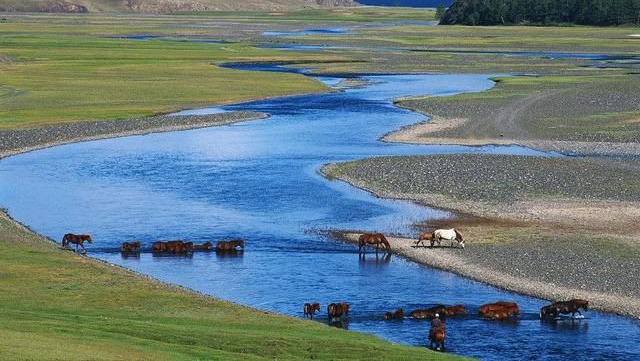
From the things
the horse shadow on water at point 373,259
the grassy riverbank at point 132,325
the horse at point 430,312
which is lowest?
the horse shadow on water at point 373,259

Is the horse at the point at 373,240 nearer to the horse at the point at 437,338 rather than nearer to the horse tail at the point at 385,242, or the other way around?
the horse tail at the point at 385,242

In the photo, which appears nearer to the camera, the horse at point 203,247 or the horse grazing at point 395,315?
the horse grazing at point 395,315

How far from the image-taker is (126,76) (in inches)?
4200

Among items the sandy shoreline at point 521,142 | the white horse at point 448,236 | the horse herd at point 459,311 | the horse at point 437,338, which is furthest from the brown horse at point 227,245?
the sandy shoreline at point 521,142

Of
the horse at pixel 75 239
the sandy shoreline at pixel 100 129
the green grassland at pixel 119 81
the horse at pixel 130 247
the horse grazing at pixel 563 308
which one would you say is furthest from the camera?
the green grassland at pixel 119 81

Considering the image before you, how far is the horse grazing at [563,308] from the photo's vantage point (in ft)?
94.0

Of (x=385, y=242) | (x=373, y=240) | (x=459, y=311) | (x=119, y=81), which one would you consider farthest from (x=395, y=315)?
(x=119, y=81)

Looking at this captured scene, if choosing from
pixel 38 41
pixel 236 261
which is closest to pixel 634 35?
pixel 38 41

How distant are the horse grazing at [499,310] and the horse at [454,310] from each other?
0.47 meters

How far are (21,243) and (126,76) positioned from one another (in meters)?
71.5

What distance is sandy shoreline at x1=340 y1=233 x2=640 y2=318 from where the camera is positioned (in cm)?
3019

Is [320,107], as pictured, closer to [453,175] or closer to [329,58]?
[453,175]

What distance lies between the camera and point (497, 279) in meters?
33.3

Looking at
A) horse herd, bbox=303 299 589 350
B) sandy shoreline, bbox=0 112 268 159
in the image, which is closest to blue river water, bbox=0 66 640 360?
horse herd, bbox=303 299 589 350
